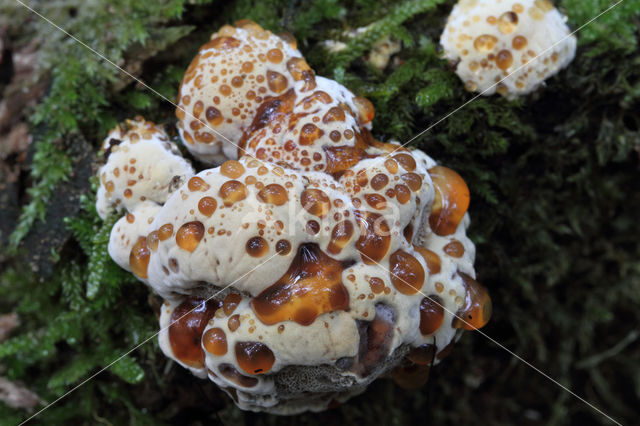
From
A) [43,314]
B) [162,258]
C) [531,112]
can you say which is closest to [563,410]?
[531,112]

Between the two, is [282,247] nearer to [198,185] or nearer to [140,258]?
[198,185]

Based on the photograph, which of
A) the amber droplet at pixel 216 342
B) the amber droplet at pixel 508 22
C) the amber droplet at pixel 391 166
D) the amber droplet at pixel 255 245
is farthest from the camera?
the amber droplet at pixel 508 22

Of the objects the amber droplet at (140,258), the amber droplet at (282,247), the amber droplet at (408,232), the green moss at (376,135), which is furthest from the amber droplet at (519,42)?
the amber droplet at (140,258)

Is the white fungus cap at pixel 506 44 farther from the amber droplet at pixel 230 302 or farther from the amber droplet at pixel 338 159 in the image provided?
the amber droplet at pixel 230 302

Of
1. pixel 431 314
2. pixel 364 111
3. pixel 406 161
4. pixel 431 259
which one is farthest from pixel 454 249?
pixel 364 111

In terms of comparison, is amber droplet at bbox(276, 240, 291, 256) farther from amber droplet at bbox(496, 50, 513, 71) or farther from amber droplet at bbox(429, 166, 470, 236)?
amber droplet at bbox(496, 50, 513, 71)

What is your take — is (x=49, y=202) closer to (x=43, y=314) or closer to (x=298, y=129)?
(x=43, y=314)
